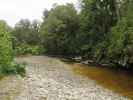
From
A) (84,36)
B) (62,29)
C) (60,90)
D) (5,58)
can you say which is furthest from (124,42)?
(62,29)

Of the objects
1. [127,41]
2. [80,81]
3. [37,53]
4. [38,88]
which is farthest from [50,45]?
[38,88]

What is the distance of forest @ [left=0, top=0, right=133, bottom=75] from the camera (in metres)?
37.9

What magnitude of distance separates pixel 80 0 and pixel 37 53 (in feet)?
63.2

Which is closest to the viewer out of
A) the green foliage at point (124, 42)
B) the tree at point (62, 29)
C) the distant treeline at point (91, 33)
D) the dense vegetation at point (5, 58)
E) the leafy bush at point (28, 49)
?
the dense vegetation at point (5, 58)

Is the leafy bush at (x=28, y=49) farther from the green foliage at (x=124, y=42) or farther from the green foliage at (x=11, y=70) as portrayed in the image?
the green foliage at (x=11, y=70)

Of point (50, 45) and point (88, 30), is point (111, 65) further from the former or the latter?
point (50, 45)

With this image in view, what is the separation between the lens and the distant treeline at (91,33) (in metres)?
40.7

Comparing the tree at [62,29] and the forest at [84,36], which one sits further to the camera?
the tree at [62,29]

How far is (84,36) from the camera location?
59.7m

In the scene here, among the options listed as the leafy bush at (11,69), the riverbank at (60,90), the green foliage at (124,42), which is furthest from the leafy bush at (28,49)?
the riverbank at (60,90)

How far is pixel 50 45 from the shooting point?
225 feet

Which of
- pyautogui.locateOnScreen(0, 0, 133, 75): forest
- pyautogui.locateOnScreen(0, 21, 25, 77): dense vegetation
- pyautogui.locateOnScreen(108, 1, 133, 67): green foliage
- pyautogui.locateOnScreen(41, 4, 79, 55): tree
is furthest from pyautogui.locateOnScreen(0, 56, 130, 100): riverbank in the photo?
pyautogui.locateOnScreen(41, 4, 79, 55): tree

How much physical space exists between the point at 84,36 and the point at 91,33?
155 inches

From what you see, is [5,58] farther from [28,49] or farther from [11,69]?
[28,49]
